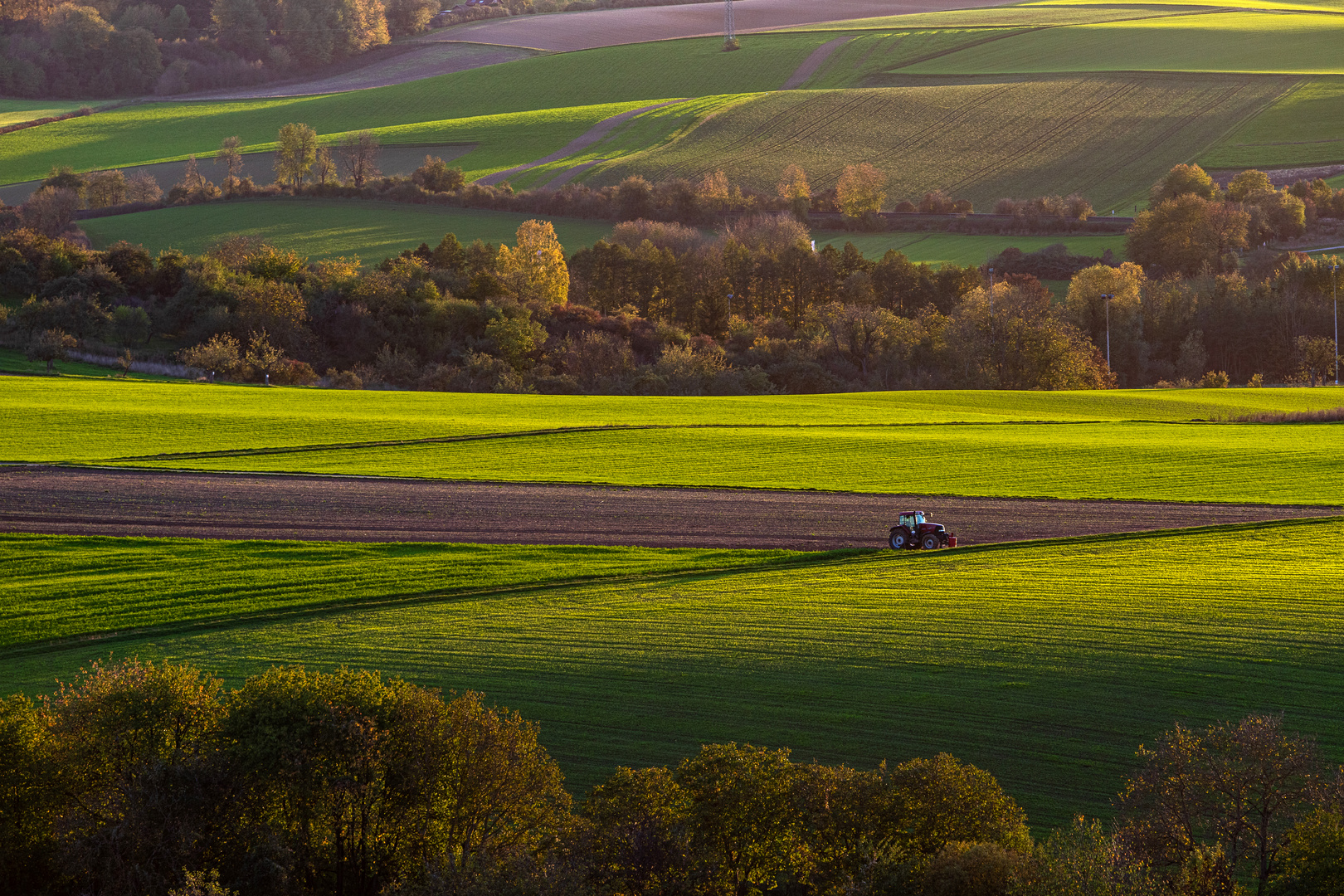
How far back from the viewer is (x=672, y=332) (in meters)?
88.5

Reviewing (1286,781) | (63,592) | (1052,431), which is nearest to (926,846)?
(1286,781)

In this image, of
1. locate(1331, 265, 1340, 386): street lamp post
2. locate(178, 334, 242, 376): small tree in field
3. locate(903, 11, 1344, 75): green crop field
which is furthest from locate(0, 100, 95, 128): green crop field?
locate(1331, 265, 1340, 386): street lamp post

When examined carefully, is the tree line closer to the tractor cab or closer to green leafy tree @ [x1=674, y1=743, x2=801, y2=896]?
green leafy tree @ [x1=674, y1=743, x2=801, y2=896]

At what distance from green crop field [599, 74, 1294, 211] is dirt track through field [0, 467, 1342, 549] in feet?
289

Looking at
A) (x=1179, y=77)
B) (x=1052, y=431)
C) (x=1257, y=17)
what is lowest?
(x=1052, y=431)

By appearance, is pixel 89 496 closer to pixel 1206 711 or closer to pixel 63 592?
pixel 63 592

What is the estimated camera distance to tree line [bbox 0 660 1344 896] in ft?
50.8

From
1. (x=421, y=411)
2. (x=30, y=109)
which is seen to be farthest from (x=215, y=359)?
(x=30, y=109)

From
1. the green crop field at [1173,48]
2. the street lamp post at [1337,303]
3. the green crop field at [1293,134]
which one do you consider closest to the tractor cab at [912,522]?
the street lamp post at [1337,303]

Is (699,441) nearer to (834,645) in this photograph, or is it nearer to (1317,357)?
(834,645)

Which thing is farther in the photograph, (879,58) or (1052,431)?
(879,58)

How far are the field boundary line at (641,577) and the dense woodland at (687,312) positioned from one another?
45070mm

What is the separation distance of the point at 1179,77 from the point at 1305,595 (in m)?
134

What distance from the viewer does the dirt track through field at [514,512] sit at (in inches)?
1368
